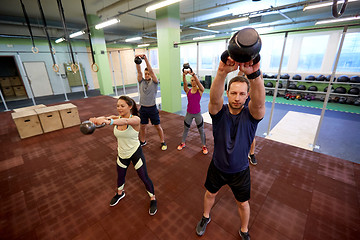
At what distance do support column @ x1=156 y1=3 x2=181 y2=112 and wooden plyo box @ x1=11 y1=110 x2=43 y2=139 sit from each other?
4.06m

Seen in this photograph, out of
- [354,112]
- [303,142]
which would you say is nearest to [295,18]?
[354,112]

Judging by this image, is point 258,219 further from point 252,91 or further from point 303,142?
point 303,142

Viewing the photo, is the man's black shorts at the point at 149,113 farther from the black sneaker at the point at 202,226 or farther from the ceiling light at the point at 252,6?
the ceiling light at the point at 252,6

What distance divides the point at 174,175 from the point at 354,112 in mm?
7809

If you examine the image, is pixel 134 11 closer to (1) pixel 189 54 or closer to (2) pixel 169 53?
(2) pixel 169 53

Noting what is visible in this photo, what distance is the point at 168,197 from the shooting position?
243cm

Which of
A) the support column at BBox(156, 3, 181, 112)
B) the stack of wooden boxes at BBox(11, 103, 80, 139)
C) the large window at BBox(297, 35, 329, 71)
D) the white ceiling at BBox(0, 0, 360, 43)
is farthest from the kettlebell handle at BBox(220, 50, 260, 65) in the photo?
the large window at BBox(297, 35, 329, 71)

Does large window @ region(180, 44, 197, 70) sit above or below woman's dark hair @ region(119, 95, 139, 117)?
above

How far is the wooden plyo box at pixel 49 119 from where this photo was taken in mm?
4722

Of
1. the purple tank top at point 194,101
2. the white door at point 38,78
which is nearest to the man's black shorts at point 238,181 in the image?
the purple tank top at point 194,101

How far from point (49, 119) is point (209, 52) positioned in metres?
11.4

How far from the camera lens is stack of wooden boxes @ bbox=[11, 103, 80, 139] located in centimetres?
443

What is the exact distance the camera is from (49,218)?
215 cm

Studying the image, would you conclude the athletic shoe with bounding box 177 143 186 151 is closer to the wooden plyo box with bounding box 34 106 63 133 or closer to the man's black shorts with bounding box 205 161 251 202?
the man's black shorts with bounding box 205 161 251 202
